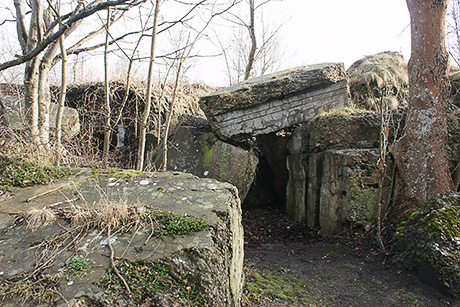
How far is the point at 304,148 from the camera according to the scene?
5.28m

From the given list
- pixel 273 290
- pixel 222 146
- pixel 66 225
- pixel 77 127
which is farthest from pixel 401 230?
pixel 77 127

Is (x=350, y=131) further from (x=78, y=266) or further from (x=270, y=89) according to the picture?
(x=78, y=266)

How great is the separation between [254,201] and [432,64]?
12.1 ft

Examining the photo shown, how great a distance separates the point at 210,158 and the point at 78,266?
12.4 ft

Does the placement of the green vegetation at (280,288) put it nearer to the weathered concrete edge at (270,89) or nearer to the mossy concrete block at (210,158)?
the mossy concrete block at (210,158)

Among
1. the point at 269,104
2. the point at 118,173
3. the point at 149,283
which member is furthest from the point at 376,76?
the point at 149,283

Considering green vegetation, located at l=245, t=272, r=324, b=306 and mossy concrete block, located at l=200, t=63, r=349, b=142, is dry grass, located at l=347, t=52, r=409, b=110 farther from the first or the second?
green vegetation, located at l=245, t=272, r=324, b=306

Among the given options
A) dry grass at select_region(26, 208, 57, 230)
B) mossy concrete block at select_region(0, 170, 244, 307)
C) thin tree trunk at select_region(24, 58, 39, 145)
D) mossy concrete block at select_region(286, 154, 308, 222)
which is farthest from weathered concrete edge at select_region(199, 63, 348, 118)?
dry grass at select_region(26, 208, 57, 230)

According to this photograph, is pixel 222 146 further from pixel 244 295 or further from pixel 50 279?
pixel 50 279

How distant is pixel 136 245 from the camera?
88.2 inches

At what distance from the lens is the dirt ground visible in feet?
9.47

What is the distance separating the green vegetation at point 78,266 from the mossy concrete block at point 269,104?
3787mm

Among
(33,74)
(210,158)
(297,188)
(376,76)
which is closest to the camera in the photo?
(33,74)

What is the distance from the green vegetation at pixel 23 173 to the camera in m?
2.96
